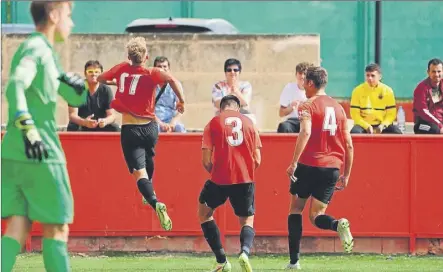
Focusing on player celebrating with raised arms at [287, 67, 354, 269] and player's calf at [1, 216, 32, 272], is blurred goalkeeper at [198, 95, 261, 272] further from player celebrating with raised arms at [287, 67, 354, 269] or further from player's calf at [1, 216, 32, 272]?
player's calf at [1, 216, 32, 272]

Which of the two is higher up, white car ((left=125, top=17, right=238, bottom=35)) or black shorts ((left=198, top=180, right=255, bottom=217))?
white car ((left=125, top=17, right=238, bottom=35))

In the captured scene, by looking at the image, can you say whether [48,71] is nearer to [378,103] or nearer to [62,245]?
[62,245]

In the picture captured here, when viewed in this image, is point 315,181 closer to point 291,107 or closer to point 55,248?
point 291,107

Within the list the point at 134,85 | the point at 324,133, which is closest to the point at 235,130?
the point at 324,133

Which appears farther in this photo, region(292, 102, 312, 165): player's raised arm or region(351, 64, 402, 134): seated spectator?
region(351, 64, 402, 134): seated spectator

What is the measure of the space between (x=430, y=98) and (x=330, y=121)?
151 inches

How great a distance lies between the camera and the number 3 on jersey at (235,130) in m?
11.2

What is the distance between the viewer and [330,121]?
11.6 m

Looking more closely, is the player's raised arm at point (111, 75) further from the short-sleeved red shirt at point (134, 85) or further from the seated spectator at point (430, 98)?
the seated spectator at point (430, 98)

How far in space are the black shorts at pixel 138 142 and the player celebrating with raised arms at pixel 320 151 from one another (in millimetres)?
1758

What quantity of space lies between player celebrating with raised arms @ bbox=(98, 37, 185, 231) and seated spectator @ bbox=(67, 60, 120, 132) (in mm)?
1740

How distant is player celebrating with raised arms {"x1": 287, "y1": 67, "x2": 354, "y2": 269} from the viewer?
1158cm

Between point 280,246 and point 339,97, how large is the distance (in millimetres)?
9750

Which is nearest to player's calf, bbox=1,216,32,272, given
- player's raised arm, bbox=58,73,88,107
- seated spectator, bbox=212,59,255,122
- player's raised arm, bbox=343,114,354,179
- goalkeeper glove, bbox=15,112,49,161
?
goalkeeper glove, bbox=15,112,49,161
